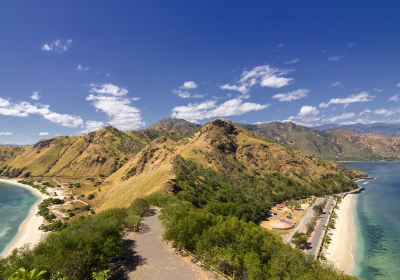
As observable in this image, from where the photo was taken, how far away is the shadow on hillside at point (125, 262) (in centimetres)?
4441

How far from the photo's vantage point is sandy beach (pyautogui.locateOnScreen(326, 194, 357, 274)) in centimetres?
8188

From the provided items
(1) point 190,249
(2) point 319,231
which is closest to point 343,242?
(2) point 319,231

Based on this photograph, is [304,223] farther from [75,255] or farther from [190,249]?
[75,255]

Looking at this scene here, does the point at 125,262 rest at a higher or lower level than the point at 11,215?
higher

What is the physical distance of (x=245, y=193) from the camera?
6211 inches

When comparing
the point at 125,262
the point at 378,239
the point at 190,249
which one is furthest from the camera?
the point at 378,239

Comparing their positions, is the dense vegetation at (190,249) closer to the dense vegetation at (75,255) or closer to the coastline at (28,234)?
the dense vegetation at (75,255)

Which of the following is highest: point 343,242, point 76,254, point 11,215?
point 76,254

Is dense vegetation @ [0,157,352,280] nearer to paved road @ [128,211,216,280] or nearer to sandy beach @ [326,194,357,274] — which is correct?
paved road @ [128,211,216,280]

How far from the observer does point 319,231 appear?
10962 cm

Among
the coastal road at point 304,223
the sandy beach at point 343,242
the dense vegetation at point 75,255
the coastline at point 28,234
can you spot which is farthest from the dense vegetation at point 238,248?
the coastline at point 28,234

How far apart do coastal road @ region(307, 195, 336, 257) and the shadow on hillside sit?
180 feet

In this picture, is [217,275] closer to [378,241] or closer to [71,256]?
[71,256]

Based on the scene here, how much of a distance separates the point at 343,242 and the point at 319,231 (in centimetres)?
1111
